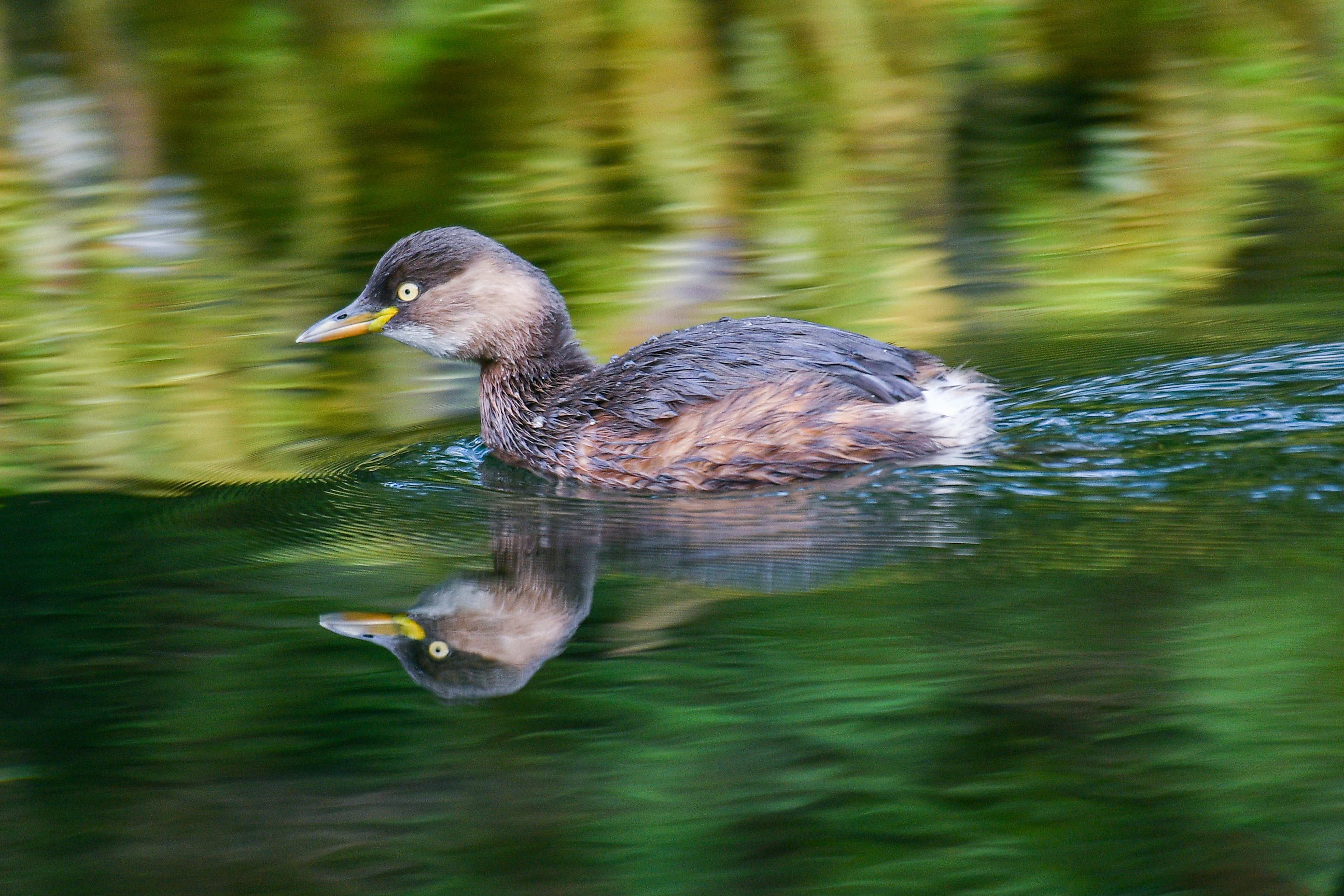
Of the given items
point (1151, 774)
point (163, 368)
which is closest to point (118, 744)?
point (1151, 774)

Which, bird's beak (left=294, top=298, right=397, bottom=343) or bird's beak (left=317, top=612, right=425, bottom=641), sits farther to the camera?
bird's beak (left=294, top=298, right=397, bottom=343)

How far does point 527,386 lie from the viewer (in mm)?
5348

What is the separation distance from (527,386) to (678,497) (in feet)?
3.03

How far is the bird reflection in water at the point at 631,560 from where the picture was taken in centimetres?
355

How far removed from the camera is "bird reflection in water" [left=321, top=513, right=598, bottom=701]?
345 centimetres

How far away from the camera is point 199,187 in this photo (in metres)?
7.89

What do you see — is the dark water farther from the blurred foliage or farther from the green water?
the blurred foliage

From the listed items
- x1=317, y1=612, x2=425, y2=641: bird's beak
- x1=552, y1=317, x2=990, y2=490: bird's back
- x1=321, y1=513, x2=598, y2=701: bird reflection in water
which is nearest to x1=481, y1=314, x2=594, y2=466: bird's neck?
x1=552, y1=317, x2=990, y2=490: bird's back

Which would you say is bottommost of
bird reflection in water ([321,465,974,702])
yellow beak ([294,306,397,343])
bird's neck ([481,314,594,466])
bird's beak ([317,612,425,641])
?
bird reflection in water ([321,465,974,702])

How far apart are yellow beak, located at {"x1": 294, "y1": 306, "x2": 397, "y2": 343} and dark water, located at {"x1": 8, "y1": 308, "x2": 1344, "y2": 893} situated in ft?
2.46

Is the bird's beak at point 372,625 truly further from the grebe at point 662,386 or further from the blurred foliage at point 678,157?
the blurred foliage at point 678,157

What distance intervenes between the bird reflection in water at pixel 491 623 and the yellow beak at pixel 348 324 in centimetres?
146

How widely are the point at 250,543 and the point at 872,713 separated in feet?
7.10

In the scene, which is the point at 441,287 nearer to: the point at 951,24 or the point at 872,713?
the point at 872,713
